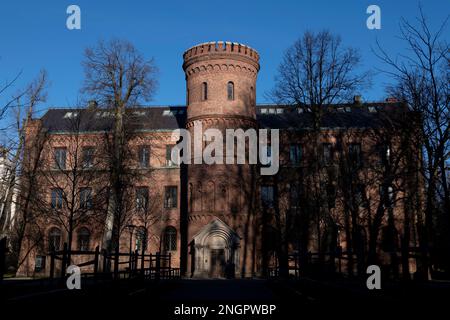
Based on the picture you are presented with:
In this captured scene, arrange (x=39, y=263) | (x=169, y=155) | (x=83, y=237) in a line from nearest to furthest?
(x=39, y=263), (x=83, y=237), (x=169, y=155)

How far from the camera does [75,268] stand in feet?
42.4

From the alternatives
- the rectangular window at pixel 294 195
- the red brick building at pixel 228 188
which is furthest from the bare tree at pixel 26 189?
the rectangular window at pixel 294 195

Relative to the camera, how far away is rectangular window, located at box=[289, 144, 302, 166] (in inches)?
1439

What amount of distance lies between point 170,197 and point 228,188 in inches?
249

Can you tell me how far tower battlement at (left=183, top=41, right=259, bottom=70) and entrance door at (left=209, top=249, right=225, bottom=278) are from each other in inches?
525

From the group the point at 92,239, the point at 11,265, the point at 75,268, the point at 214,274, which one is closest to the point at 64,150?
the point at 92,239

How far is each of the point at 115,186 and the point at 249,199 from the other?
10.3m

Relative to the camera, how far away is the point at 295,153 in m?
36.7

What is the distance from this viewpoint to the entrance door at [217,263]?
101 feet

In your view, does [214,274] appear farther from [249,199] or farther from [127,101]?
[127,101]

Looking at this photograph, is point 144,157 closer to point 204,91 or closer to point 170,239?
point 170,239

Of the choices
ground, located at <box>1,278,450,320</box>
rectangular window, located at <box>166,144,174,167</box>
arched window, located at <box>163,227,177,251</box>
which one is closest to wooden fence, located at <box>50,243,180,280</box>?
ground, located at <box>1,278,450,320</box>
